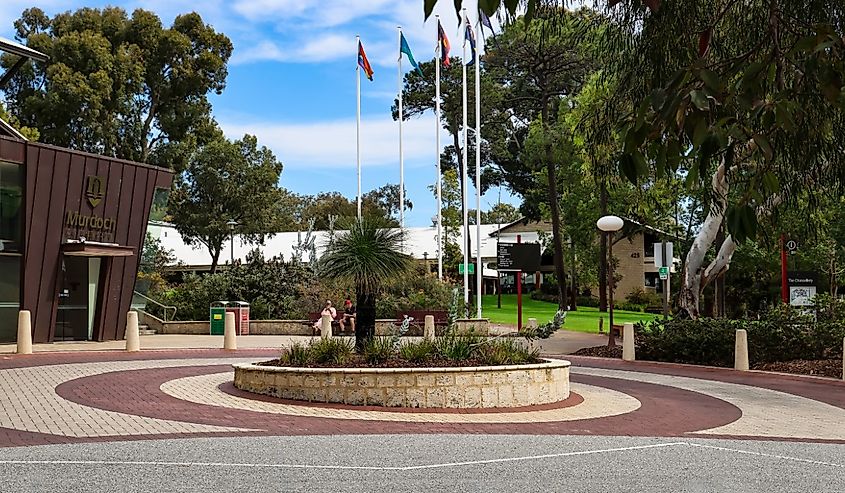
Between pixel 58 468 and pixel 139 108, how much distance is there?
47.3 meters

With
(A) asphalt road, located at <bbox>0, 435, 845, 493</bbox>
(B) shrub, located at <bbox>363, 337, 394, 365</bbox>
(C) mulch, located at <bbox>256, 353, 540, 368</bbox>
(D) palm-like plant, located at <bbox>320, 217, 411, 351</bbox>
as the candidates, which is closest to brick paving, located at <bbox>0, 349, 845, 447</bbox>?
(C) mulch, located at <bbox>256, 353, 540, 368</bbox>

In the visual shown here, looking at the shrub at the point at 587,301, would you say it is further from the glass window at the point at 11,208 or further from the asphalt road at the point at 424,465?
the asphalt road at the point at 424,465

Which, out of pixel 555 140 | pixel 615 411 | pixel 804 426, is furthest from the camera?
pixel 555 140

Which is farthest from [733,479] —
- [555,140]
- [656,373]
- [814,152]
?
[555,140]

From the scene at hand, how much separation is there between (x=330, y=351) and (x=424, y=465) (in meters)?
6.33

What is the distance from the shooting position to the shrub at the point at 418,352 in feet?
47.6

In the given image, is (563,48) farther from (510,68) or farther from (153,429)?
(153,429)

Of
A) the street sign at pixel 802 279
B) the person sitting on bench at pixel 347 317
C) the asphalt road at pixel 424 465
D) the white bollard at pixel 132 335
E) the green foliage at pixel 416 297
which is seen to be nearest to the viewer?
the asphalt road at pixel 424 465

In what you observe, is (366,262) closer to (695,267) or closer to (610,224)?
(610,224)

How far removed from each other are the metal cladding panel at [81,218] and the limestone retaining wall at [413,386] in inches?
549

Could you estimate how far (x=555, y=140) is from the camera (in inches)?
1900

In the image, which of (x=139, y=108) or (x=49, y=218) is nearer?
(x=49, y=218)

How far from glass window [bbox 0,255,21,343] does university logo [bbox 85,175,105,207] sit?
2.68 metres

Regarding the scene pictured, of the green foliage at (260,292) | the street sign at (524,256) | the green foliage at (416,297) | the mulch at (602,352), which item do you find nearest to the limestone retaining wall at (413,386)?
the mulch at (602,352)
